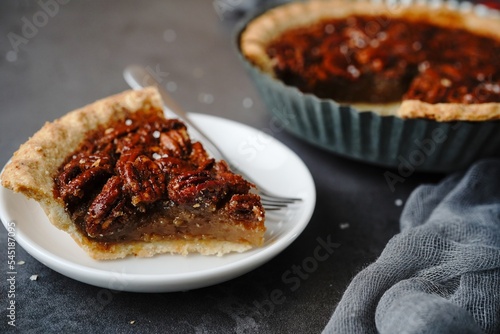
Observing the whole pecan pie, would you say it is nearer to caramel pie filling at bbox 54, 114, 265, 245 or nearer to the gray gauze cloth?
the gray gauze cloth

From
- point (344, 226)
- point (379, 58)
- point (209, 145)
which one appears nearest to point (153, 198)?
point (209, 145)

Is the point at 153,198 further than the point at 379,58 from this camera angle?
No

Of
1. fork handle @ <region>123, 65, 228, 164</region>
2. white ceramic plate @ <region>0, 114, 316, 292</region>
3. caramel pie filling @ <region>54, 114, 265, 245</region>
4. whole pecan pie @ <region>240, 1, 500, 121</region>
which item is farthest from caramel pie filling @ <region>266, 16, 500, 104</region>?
caramel pie filling @ <region>54, 114, 265, 245</region>

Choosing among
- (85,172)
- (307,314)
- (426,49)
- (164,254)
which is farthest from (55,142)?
(426,49)

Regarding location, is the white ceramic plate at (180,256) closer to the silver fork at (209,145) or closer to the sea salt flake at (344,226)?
the silver fork at (209,145)

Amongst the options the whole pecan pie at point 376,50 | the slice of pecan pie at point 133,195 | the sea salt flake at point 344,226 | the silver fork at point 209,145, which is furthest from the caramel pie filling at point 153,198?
the whole pecan pie at point 376,50

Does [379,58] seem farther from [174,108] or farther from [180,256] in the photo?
[180,256]
